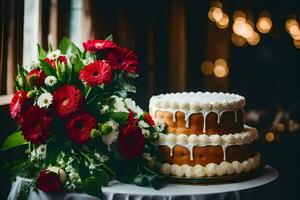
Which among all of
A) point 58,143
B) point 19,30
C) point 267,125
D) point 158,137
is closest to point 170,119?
point 158,137

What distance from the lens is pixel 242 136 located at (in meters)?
2.61

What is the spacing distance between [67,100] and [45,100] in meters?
0.09

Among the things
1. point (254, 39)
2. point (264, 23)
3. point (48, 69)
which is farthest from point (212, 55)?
point (48, 69)

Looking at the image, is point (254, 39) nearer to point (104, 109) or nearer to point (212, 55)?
point (212, 55)

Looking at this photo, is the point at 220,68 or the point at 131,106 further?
the point at 220,68

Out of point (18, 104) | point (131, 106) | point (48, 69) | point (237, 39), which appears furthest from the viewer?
point (237, 39)

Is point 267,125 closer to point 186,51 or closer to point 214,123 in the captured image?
point 186,51

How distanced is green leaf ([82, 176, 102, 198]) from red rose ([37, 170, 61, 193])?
4.6 inches

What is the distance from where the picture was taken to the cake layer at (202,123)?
8.46ft

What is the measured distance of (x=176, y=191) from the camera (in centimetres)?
234

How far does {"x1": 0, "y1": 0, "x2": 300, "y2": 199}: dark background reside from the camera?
5715 mm

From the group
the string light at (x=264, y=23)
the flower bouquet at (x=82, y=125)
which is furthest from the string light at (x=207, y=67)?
the flower bouquet at (x=82, y=125)

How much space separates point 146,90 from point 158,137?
136 inches

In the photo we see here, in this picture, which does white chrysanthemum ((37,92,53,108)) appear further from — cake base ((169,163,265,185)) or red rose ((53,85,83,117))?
cake base ((169,163,265,185))
